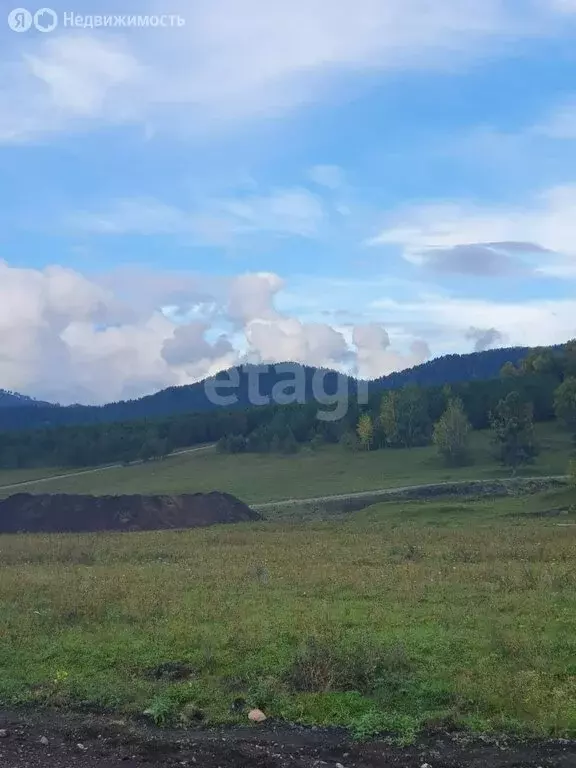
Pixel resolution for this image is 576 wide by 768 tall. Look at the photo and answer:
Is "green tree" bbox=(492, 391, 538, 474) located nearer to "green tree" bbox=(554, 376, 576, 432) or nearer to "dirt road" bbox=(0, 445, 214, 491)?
"green tree" bbox=(554, 376, 576, 432)

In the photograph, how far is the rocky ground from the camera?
29.5 ft

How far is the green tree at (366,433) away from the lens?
326 ft

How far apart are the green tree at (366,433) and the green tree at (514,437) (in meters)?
19.8

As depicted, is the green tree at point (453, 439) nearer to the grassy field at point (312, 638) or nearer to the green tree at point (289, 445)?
the green tree at point (289, 445)

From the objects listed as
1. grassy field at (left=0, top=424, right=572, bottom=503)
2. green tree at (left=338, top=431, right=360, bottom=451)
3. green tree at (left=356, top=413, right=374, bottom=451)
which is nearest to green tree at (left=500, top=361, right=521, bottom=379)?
grassy field at (left=0, top=424, right=572, bottom=503)

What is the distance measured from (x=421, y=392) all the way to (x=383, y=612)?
308 ft

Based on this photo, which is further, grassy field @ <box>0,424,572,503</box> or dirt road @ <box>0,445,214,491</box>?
dirt road @ <box>0,445,214,491</box>

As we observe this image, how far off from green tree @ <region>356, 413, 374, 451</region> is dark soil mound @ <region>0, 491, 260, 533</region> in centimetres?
4574

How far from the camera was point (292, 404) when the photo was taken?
130500 millimetres

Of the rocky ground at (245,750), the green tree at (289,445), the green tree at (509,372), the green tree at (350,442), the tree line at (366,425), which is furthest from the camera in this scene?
the green tree at (509,372)

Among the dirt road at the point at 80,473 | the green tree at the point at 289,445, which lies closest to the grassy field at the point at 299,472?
the green tree at the point at 289,445

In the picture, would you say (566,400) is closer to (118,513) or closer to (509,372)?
(509,372)

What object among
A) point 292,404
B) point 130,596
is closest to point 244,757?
point 130,596

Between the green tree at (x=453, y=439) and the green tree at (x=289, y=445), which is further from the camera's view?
the green tree at (x=289, y=445)
